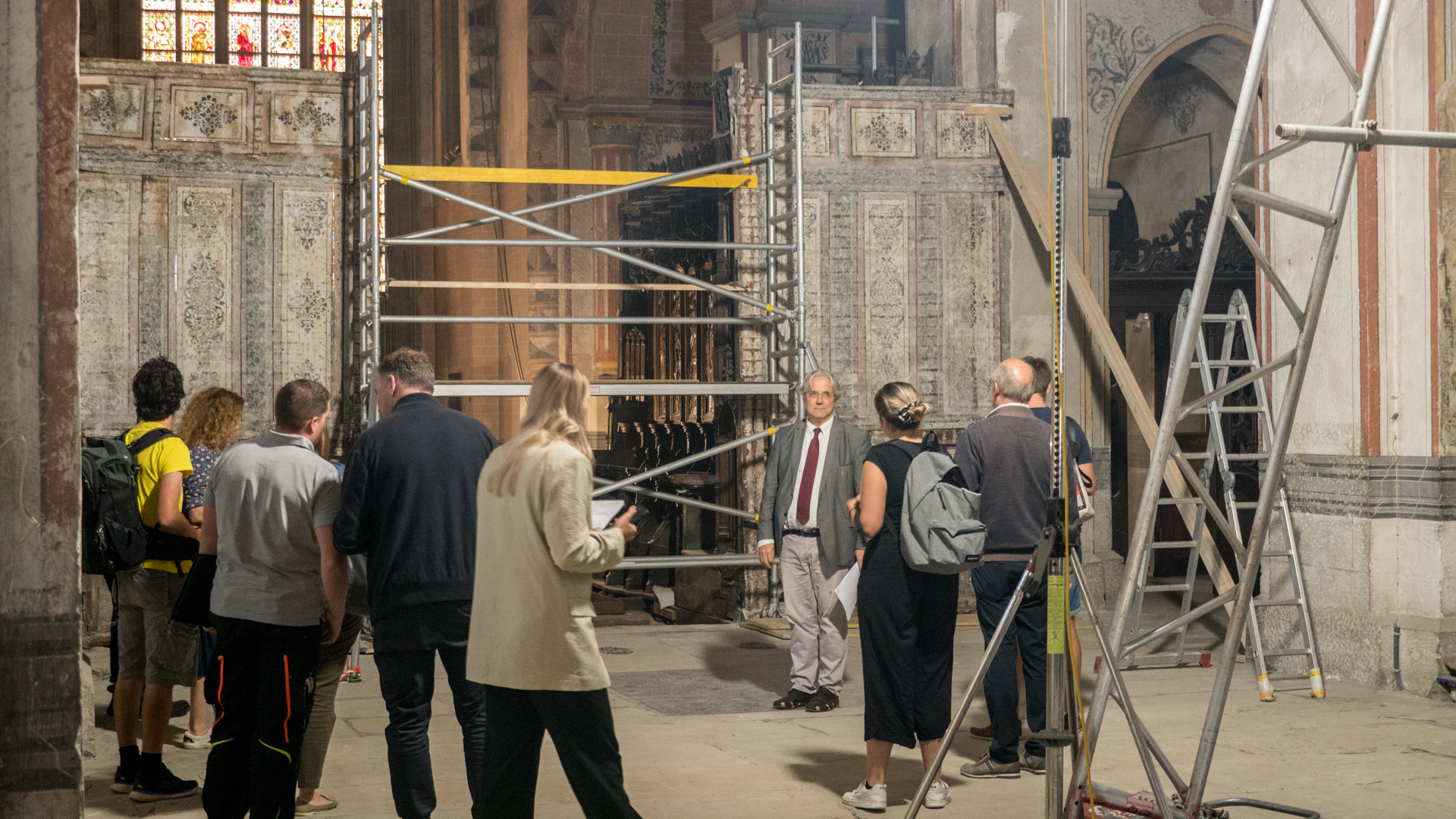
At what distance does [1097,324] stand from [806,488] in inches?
138

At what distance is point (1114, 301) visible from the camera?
1296 centimetres

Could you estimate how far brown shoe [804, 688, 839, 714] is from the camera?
7.21 metres

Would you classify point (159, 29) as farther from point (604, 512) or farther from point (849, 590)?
point (604, 512)

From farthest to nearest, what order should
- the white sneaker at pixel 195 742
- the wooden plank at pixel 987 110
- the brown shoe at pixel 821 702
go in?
the wooden plank at pixel 987 110, the brown shoe at pixel 821 702, the white sneaker at pixel 195 742

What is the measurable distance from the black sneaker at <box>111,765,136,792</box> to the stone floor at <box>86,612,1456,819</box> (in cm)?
4

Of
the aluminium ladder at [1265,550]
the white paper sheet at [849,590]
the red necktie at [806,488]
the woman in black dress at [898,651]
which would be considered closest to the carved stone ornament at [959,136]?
the aluminium ladder at [1265,550]

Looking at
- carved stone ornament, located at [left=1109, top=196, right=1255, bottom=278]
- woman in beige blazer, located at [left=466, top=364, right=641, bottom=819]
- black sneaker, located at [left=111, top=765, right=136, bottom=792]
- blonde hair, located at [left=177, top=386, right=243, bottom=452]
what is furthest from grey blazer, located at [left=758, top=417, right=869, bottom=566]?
carved stone ornament, located at [left=1109, top=196, right=1255, bottom=278]

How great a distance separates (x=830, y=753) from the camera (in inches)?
247

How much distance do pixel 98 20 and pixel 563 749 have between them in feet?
65.9

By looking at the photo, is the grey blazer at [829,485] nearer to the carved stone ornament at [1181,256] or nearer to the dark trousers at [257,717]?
the dark trousers at [257,717]

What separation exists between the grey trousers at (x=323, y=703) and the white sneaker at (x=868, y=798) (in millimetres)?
1891

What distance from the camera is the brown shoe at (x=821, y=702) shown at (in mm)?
7215

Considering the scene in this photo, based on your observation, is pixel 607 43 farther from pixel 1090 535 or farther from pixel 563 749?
pixel 563 749

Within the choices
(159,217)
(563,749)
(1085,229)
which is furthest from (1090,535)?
(563,749)
